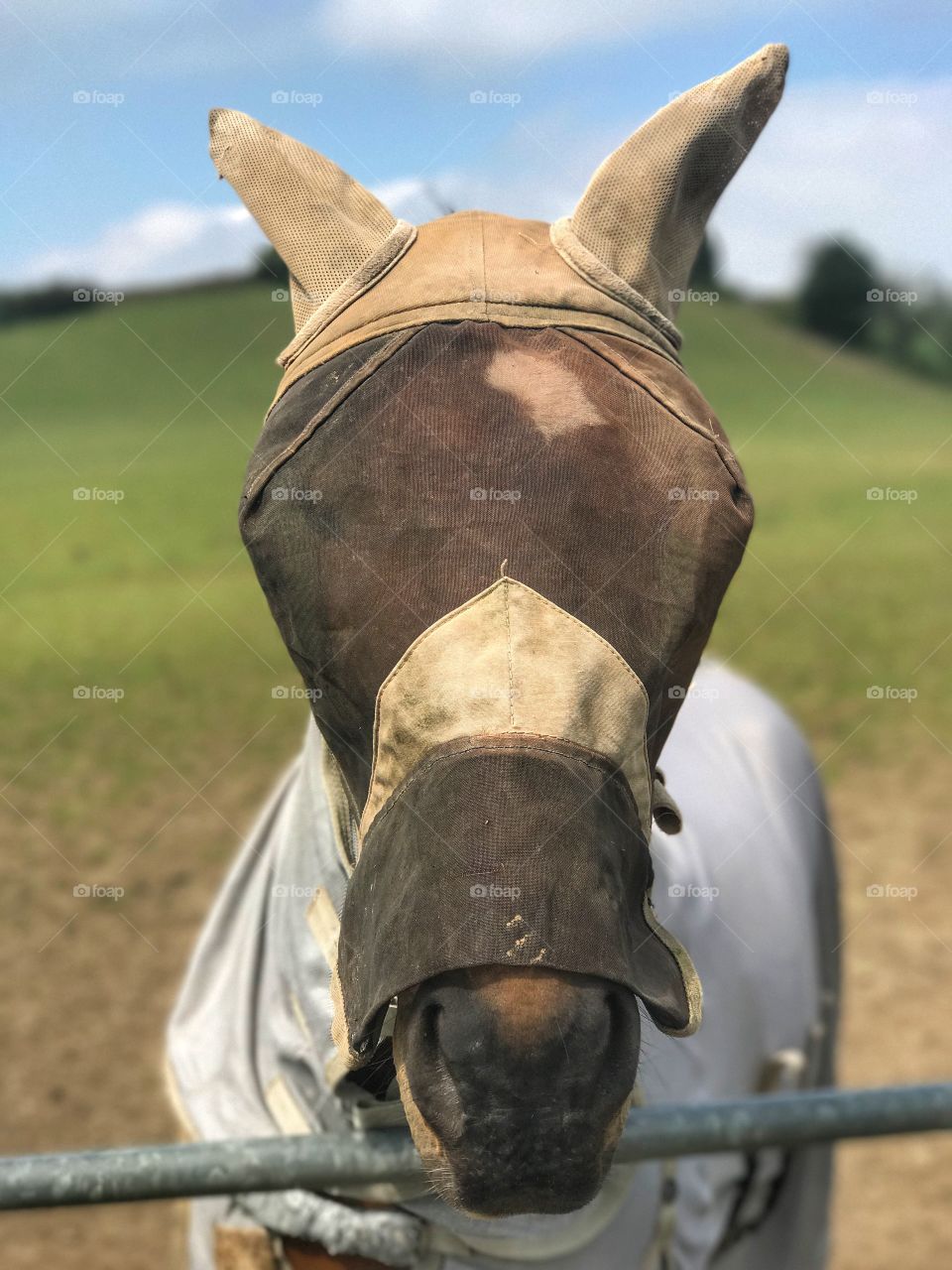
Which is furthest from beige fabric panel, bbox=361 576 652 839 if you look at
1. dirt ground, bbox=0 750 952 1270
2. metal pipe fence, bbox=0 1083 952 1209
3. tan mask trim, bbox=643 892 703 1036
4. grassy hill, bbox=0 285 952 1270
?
dirt ground, bbox=0 750 952 1270

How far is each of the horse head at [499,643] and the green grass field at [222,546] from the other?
0.28m

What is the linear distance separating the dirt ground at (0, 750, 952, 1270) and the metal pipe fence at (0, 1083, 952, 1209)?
196cm

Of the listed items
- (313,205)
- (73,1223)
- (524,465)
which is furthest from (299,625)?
(73,1223)

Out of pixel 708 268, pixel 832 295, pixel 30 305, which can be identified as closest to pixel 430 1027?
pixel 708 268

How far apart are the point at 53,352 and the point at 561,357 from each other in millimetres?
24371

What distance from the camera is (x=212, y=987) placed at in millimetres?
2125

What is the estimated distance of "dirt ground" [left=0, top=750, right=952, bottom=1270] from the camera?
385cm

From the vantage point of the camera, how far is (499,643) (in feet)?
3.87

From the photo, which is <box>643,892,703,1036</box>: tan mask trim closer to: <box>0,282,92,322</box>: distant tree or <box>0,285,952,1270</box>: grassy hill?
<box>0,285,952,1270</box>: grassy hill

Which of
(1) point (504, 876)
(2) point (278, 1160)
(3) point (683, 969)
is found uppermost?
(1) point (504, 876)

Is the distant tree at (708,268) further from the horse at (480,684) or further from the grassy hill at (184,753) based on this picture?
the horse at (480,684)

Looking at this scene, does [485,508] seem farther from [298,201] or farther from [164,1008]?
[164,1008]

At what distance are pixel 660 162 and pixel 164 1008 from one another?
418 cm

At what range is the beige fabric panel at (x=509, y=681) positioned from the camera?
1.17 m
